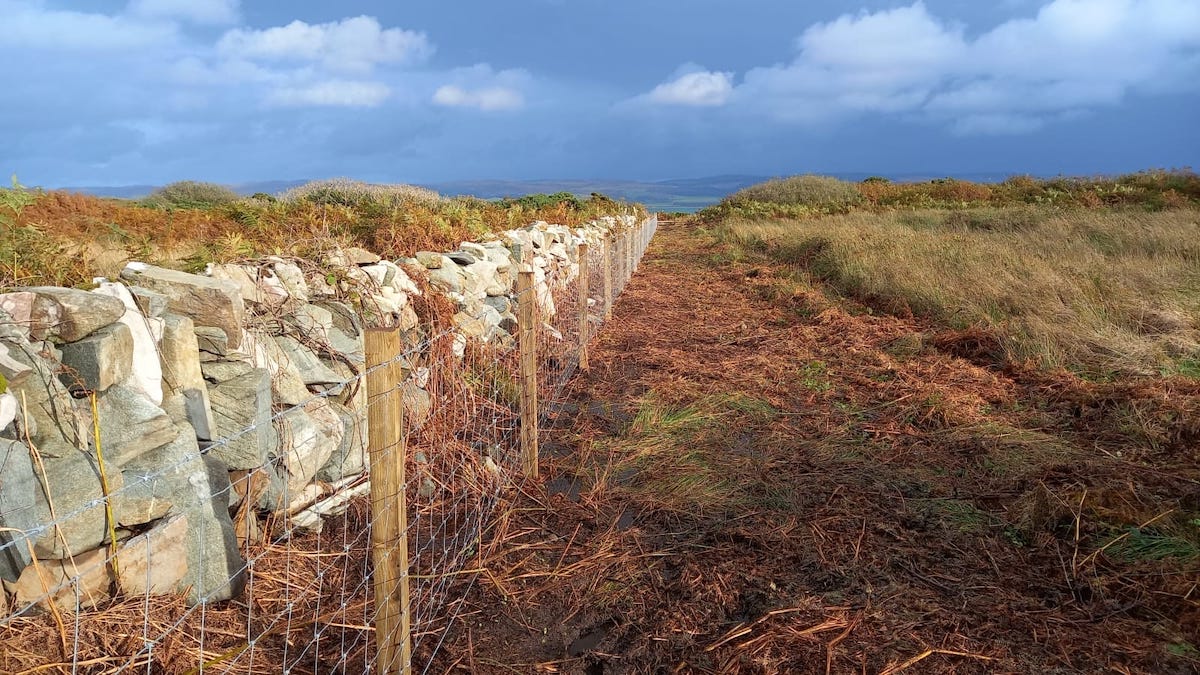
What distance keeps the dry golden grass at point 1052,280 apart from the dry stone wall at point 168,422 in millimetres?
6521

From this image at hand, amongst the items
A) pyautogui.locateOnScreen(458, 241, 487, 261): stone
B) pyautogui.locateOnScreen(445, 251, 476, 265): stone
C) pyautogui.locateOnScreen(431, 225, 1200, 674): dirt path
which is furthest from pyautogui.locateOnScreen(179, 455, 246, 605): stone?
pyautogui.locateOnScreen(458, 241, 487, 261): stone

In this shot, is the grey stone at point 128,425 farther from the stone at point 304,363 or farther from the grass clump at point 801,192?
the grass clump at point 801,192

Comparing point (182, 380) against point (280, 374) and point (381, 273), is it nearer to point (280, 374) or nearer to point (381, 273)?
point (280, 374)

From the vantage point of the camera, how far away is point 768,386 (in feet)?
22.0

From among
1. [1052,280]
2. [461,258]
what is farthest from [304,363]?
[1052,280]

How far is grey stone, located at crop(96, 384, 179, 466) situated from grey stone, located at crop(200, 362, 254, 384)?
573mm

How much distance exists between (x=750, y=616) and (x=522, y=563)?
1209 millimetres

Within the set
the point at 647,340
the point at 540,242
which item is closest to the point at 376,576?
the point at 647,340

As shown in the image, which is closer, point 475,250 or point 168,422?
point 168,422

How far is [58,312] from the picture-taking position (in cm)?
281

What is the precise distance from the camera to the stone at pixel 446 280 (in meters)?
6.19

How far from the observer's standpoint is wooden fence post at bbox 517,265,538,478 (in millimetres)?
4672

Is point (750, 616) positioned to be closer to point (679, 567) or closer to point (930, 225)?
point (679, 567)

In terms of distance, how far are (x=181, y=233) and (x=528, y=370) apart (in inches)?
172
